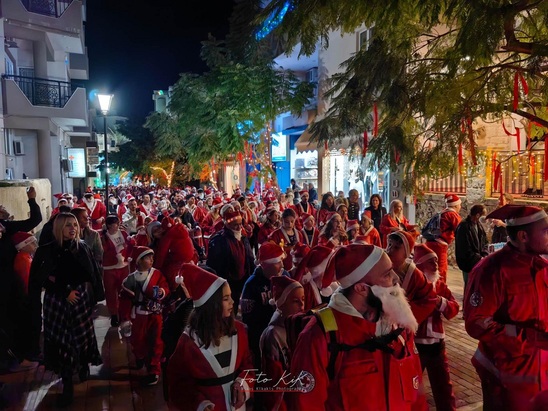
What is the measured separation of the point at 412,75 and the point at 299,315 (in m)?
4.23

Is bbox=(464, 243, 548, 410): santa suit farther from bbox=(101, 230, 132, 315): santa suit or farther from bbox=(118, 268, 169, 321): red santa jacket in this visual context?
bbox=(101, 230, 132, 315): santa suit

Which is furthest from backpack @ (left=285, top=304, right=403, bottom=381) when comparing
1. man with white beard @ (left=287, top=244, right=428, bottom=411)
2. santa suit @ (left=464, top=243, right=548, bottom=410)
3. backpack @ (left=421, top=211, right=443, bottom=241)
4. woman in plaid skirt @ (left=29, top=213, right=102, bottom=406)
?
backpack @ (left=421, top=211, right=443, bottom=241)

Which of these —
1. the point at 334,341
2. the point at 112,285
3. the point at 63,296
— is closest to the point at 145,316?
the point at 63,296

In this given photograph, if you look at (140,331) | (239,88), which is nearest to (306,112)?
(239,88)

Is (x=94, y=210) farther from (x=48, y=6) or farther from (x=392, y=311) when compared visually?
(x=392, y=311)

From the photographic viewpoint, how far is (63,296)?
540cm

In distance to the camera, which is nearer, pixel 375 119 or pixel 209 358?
pixel 209 358

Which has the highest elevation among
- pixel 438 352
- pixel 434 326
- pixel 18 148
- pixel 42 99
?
pixel 42 99

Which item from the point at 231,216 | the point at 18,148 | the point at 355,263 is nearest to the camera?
the point at 355,263

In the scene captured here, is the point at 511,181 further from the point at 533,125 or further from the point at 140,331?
the point at 140,331

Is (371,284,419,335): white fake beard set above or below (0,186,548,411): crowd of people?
above

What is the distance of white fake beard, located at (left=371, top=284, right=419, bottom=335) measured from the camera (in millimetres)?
2580

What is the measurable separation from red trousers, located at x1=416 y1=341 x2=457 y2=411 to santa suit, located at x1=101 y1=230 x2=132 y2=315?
220 inches

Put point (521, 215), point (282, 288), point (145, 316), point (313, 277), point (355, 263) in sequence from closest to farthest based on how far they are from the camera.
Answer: point (355, 263) → point (521, 215) → point (282, 288) → point (313, 277) → point (145, 316)
